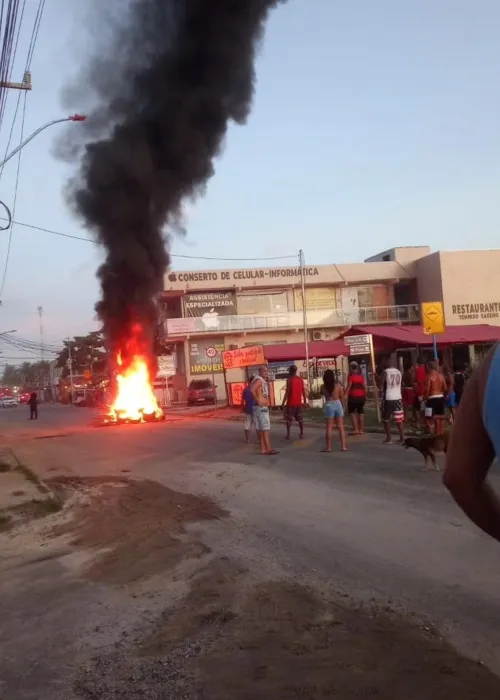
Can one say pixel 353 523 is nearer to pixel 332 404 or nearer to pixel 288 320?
pixel 332 404

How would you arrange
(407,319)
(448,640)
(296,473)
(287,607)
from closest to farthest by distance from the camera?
(448,640)
(287,607)
(296,473)
(407,319)

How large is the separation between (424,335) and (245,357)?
762 centimetres

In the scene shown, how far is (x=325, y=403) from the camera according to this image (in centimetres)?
1279

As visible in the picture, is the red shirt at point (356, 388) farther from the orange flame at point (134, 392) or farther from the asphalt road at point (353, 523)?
the orange flame at point (134, 392)

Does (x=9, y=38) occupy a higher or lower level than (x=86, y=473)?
higher

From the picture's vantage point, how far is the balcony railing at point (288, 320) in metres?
43.0

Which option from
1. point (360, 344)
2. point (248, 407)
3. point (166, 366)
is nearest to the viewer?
point (248, 407)

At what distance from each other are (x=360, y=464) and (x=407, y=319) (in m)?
34.8

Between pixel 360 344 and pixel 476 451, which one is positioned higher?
pixel 360 344

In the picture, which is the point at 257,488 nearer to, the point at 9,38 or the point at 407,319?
the point at 9,38

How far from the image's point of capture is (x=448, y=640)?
12.9ft

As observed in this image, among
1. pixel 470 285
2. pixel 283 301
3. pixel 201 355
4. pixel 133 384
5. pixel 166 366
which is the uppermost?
pixel 283 301

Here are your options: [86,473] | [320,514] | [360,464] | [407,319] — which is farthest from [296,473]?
[407,319]

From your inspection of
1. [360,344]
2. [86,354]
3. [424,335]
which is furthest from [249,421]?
[86,354]
